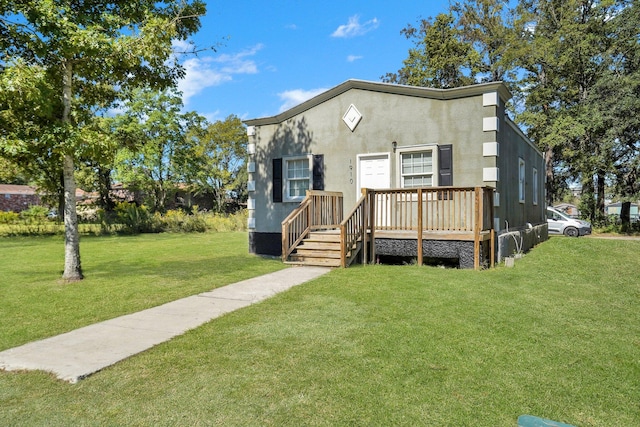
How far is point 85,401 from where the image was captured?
2738mm

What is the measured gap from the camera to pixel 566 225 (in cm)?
1956

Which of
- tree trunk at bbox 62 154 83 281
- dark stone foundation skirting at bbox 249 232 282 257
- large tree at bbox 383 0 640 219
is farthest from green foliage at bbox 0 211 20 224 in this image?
large tree at bbox 383 0 640 219

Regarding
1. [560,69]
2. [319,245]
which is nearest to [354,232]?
[319,245]

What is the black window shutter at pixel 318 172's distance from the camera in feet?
34.9

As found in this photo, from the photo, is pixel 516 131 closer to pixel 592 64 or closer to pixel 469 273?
pixel 469 273

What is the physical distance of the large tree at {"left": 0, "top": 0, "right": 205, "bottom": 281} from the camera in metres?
6.31

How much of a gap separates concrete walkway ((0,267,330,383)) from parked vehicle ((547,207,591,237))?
58.7 ft

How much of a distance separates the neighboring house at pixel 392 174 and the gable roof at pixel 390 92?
3cm

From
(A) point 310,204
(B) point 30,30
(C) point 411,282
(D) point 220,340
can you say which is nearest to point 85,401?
(D) point 220,340

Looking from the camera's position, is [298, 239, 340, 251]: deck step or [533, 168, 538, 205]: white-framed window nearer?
[298, 239, 340, 251]: deck step

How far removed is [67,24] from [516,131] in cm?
1043

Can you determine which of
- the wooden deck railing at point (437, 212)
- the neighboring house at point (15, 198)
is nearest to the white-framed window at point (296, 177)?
the wooden deck railing at point (437, 212)

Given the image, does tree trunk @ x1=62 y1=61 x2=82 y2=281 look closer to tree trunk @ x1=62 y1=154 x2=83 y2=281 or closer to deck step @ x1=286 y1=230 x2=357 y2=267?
tree trunk @ x1=62 y1=154 x2=83 y2=281

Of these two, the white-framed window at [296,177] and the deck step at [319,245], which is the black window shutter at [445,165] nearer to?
the deck step at [319,245]
